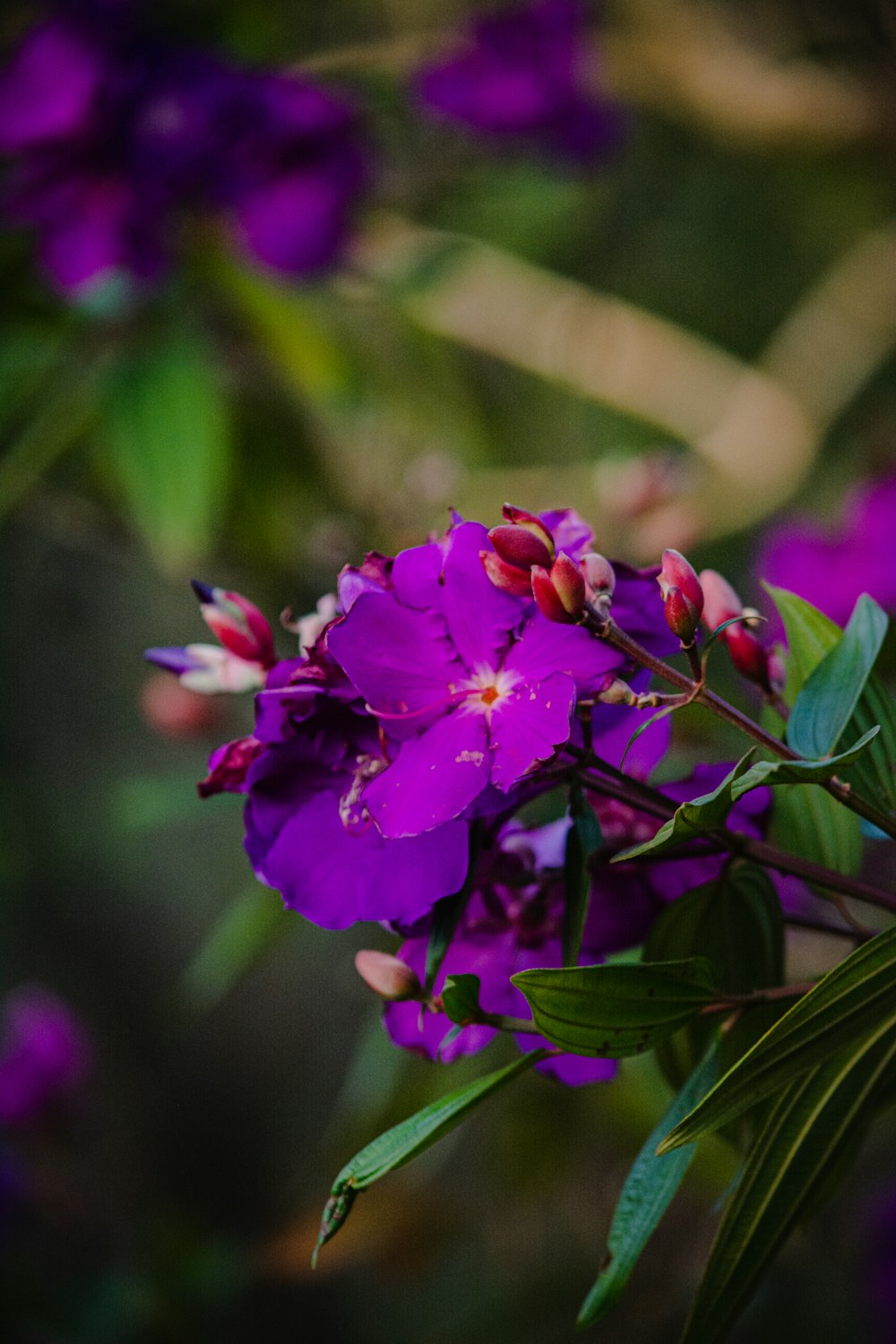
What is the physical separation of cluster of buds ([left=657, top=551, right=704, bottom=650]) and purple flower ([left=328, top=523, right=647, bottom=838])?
22 millimetres

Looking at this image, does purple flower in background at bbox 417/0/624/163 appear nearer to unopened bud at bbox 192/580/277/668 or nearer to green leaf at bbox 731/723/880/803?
unopened bud at bbox 192/580/277/668

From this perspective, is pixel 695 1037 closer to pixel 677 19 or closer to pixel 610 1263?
pixel 610 1263

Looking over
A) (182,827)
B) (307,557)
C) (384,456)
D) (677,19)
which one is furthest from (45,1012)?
(677,19)

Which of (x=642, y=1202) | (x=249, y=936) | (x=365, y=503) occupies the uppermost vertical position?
(x=642, y=1202)

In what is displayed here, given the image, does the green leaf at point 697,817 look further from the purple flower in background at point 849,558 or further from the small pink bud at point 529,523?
the purple flower in background at point 849,558

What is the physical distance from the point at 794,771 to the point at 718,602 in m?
0.12

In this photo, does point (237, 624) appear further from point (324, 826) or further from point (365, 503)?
point (365, 503)

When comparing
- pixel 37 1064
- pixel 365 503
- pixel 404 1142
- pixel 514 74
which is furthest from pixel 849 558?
pixel 37 1064

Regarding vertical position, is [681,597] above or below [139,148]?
above

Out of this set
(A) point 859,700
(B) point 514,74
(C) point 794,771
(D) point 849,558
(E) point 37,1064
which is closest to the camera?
(C) point 794,771

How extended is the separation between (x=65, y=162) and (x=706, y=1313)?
998mm

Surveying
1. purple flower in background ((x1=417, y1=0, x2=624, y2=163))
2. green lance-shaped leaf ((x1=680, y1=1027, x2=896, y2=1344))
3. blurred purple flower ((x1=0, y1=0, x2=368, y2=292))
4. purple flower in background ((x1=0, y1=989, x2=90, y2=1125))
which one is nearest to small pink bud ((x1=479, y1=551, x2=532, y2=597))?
green lance-shaped leaf ((x1=680, y1=1027, x2=896, y2=1344))

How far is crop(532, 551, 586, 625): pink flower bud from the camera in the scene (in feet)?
1.12

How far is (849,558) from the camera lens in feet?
3.26
